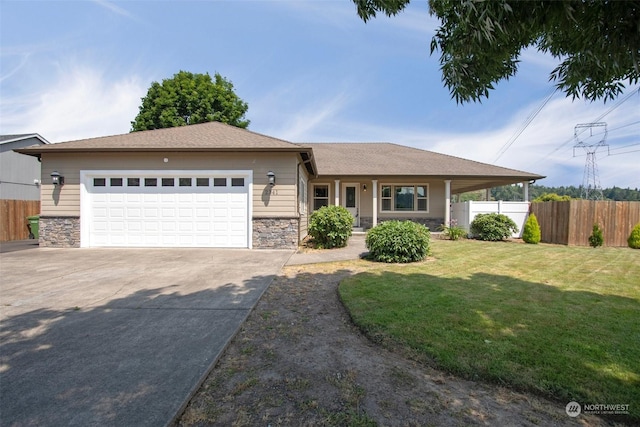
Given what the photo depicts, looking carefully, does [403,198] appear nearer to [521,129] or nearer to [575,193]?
[521,129]

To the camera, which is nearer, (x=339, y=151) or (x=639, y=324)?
(x=639, y=324)

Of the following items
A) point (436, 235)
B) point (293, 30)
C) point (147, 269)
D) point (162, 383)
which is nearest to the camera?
point (162, 383)

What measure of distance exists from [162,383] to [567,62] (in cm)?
429

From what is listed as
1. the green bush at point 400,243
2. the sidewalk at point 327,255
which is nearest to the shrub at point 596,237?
the green bush at point 400,243

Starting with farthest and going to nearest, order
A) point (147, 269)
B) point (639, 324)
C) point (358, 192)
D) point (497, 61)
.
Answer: point (358, 192), point (147, 269), point (639, 324), point (497, 61)

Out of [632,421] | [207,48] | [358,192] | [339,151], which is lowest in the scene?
[632,421]

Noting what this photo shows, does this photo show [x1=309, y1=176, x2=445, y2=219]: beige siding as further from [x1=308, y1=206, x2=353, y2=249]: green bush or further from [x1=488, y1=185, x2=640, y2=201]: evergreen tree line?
[x1=488, y1=185, x2=640, y2=201]: evergreen tree line

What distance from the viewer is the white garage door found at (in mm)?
9820

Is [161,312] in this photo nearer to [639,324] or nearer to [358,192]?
[639,324]

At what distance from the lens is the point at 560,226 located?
37.3 ft

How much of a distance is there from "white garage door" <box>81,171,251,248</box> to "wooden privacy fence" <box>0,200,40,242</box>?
6351 mm

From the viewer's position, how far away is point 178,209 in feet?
32.2

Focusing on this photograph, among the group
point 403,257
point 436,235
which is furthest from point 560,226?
point 403,257

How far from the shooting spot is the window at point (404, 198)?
15461 mm
